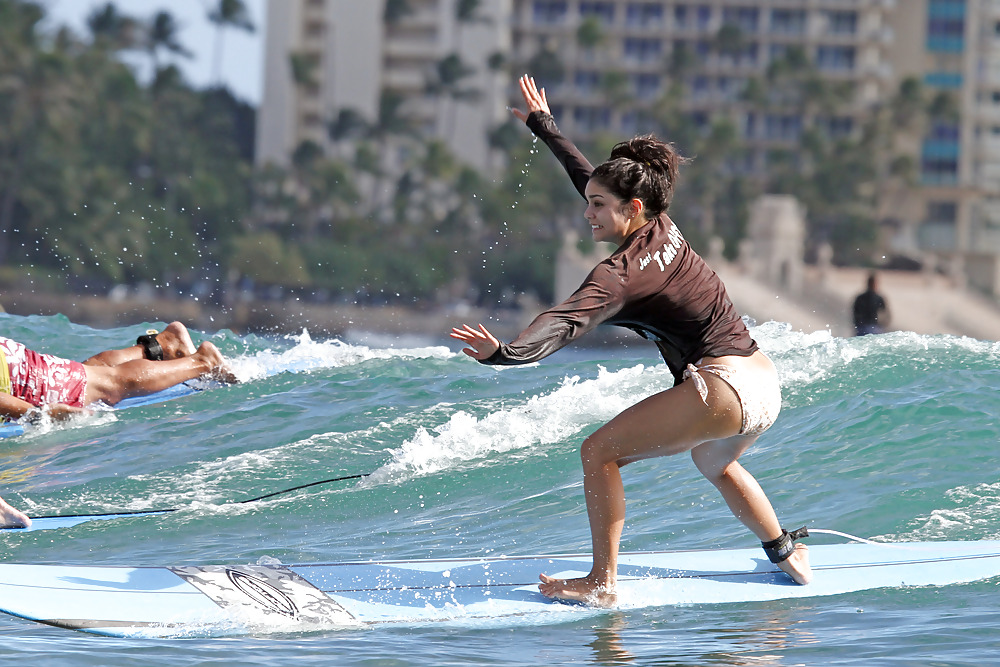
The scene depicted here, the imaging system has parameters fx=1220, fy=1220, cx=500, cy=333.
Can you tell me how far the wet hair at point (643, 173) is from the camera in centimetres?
445

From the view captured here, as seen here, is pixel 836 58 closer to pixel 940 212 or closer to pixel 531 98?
pixel 940 212

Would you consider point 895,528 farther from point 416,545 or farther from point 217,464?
point 217,464

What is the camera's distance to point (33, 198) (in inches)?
1988

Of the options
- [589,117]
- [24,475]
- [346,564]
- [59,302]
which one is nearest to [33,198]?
[59,302]

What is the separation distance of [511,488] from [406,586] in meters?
2.19

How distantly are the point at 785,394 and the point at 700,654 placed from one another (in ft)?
14.3

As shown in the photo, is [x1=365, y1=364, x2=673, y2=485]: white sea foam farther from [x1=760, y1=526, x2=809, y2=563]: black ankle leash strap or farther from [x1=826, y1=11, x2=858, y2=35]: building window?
[x1=826, y1=11, x2=858, y2=35]: building window

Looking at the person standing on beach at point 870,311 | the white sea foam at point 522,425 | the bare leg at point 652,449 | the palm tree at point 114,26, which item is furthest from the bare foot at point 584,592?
the palm tree at point 114,26

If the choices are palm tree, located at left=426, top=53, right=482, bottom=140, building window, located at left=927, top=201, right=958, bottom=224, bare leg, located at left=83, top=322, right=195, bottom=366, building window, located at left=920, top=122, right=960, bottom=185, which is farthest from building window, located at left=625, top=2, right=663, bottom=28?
bare leg, located at left=83, top=322, right=195, bottom=366

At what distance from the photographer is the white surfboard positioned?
15.0 ft

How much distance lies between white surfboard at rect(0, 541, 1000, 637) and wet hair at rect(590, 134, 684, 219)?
5.29 feet

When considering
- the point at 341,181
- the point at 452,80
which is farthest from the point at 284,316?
the point at 452,80

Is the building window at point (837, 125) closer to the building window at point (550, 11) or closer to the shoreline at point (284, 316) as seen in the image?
the building window at point (550, 11)

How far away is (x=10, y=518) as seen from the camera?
5840 millimetres
